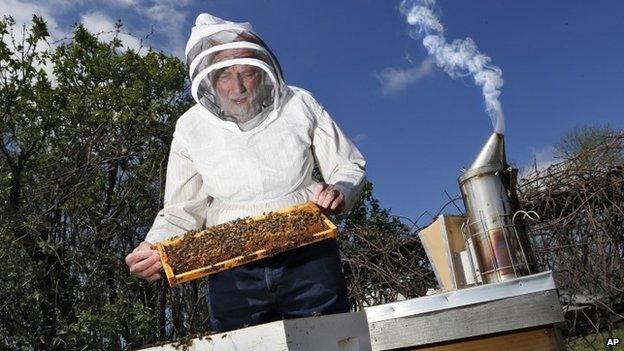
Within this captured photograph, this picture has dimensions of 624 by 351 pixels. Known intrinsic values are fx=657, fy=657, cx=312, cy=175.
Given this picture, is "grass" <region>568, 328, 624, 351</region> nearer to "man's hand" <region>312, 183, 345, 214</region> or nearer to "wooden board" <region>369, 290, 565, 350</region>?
"wooden board" <region>369, 290, 565, 350</region>

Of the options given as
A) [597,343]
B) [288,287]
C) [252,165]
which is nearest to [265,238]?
[288,287]

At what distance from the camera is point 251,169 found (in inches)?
75.3

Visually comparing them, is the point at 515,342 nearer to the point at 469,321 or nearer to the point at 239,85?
the point at 469,321

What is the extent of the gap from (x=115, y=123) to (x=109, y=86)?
43 cm

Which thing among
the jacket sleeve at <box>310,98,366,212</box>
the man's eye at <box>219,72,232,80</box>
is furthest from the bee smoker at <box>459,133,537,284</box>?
the man's eye at <box>219,72,232,80</box>

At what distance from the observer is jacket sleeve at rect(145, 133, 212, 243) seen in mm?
1993

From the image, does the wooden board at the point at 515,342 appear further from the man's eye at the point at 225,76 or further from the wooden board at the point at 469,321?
the man's eye at the point at 225,76

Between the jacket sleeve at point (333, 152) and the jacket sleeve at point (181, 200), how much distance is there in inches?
15.2

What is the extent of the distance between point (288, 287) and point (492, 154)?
0.82 metres

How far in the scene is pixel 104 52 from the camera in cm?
570

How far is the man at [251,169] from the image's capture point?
5.94 ft

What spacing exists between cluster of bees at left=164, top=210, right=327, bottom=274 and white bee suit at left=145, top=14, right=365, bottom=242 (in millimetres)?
175

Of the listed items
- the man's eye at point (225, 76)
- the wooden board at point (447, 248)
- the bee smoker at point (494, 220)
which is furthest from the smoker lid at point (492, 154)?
the man's eye at point (225, 76)

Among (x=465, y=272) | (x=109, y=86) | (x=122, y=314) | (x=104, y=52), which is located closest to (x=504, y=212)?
(x=465, y=272)
